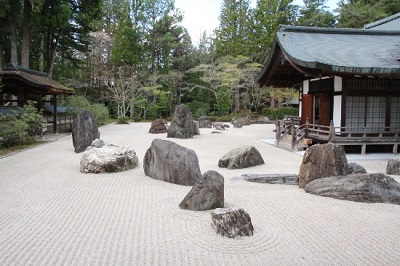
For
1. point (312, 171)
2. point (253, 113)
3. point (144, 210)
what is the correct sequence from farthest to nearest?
point (253, 113) → point (312, 171) → point (144, 210)

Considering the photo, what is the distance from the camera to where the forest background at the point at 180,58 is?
3011 centimetres

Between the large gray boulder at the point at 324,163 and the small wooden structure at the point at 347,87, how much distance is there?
4.12m

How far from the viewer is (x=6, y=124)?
1208cm

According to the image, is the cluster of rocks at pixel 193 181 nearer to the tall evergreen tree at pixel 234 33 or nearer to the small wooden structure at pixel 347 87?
the small wooden structure at pixel 347 87

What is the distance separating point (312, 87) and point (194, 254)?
11.1 m

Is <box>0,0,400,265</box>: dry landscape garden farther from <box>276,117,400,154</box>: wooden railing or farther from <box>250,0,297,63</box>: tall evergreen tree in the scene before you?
Result: <box>250,0,297,63</box>: tall evergreen tree

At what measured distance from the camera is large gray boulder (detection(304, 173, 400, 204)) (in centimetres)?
551

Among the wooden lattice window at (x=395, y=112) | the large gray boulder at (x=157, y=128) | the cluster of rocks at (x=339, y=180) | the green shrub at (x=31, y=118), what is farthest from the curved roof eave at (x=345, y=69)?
the green shrub at (x=31, y=118)

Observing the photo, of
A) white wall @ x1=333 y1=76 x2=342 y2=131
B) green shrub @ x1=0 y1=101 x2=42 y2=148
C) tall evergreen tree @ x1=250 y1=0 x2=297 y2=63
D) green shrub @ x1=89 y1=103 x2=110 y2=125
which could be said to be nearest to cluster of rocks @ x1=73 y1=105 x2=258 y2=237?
green shrub @ x1=0 y1=101 x2=42 y2=148

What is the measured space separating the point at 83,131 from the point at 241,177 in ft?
21.2

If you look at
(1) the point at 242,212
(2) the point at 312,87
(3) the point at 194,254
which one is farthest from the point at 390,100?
(3) the point at 194,254

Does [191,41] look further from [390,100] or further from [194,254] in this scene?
[194,254]

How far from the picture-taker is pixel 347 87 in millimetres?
11203

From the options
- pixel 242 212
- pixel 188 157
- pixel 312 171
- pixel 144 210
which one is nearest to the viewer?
pixel 242 212
